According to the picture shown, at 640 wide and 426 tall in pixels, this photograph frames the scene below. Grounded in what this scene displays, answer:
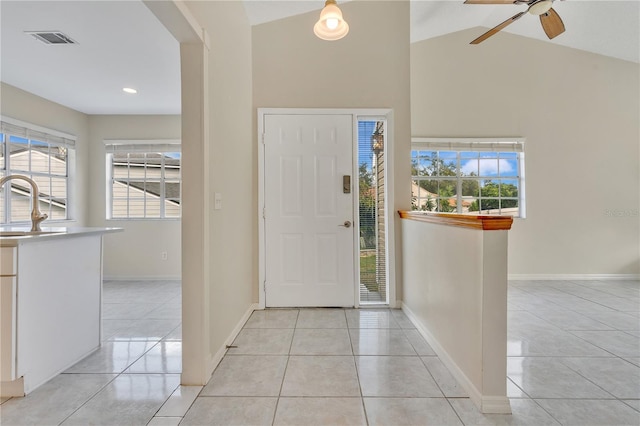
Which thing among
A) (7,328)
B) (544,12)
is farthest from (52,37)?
(544,12)

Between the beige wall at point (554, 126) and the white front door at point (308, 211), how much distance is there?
82.8 inches

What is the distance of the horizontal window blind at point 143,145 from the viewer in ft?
14.8

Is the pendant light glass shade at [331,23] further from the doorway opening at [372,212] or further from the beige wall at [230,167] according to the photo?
the doorway opening at [372,212]

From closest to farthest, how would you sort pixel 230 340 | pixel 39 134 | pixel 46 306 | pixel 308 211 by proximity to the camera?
pixel 46 306, pixel 230 340, pixel 308 211, pixel 39 134

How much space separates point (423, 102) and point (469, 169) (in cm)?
130

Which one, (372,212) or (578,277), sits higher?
(372,212)

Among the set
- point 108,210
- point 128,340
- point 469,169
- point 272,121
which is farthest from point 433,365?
point 108,210

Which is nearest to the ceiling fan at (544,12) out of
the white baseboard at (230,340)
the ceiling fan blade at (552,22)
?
the ceiling fan blade at (552,22)

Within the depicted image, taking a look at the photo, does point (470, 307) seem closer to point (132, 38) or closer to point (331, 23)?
point (331, 23)

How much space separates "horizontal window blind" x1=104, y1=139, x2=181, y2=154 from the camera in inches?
177

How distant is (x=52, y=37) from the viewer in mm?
2559

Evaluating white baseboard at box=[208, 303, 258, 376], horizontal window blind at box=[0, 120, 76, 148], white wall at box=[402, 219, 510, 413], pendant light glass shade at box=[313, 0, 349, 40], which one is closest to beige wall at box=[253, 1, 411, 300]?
white wall at box=[402, 219, 510, 413]

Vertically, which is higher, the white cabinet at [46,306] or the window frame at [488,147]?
the window frame at [488,147]

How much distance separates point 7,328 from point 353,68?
134 inches
